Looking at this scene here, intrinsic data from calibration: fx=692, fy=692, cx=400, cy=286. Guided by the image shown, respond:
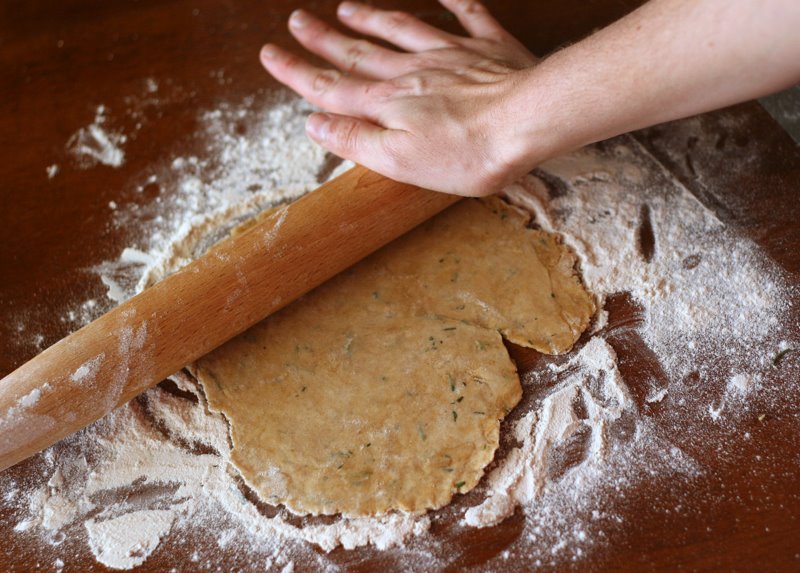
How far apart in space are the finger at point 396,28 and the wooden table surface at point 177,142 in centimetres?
18

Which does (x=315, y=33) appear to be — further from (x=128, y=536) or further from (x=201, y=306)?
(x=128, y=536)

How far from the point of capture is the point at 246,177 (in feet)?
6.24

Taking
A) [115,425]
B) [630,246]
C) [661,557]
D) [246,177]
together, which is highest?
[246,177]

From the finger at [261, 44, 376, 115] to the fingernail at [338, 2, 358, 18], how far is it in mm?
249

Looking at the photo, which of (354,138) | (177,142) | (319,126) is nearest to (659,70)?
(354,138)

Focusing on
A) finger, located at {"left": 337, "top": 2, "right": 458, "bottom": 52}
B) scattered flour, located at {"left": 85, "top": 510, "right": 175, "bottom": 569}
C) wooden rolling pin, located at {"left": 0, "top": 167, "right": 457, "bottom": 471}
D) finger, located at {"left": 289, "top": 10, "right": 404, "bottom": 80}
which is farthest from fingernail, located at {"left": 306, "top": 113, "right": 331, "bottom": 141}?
scattered flour, located at {"left": 85, "top": 510, "right": 175, "bottom": 569}

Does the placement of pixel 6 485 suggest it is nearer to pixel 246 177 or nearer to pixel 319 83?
pixel 246 177

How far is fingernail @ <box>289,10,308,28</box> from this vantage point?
2.02 metres

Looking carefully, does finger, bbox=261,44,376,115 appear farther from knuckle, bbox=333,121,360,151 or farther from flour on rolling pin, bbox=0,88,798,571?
flour on rolling pin, bbox=0,88,798,571

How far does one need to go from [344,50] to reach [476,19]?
1.24 feet

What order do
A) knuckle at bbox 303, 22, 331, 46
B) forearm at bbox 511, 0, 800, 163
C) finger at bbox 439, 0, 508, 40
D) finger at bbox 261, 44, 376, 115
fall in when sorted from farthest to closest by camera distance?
knuckle at bbox 303, 22, 331, 46
finger at bbox 439, 0, 508, 40
finger at bbox 261, 44, 376, 115
forearm at bbox 511, 0, 800, 163

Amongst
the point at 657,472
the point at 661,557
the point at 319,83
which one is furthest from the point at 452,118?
the point at 661,557

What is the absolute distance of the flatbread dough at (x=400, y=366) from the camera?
144 centimetres

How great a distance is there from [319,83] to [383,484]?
1057 mm
